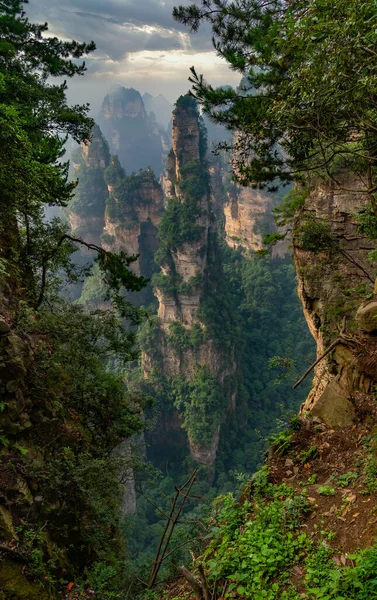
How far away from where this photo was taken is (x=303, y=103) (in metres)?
4.53

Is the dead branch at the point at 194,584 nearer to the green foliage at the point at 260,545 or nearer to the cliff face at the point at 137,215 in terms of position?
the green foliage at the point at 260,545

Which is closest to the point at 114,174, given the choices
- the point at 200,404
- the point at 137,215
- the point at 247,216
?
the point at 137,215

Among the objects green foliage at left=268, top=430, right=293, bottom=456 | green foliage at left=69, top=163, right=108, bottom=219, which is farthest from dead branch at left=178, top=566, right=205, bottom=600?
green foliage at left=69, top=163, right=108, bottom=219

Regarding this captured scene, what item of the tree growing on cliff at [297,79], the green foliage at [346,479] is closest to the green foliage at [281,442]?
the green foliage at [346,479]

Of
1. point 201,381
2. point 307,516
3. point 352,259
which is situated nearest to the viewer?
point 307,516

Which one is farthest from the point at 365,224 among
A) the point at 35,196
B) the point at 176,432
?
the point at 176,432

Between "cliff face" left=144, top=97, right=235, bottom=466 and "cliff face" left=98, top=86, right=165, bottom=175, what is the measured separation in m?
73.3

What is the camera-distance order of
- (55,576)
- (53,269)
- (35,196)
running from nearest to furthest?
(55,576)
(35,196)
(53,269)

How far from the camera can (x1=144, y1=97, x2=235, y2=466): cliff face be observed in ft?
106

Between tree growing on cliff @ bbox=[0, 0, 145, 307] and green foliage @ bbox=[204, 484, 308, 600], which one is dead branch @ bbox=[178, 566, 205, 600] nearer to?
green foliage @ bbox=[204, 484, 308, 600]

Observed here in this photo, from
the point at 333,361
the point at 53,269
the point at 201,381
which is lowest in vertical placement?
the point at 201,381

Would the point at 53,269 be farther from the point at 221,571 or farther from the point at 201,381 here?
the point at 201,381

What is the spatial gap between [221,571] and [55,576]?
8.05 ft

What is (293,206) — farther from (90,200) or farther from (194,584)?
(90,200)
